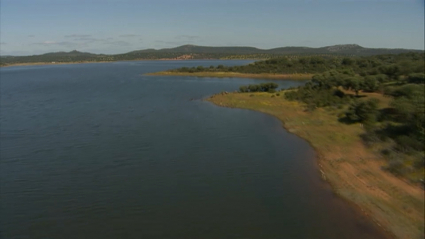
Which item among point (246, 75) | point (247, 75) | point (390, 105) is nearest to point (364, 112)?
point (390, 105)

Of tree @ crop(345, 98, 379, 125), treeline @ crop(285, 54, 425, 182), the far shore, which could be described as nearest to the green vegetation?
treeline @ crop(285, 54, 425, 182)

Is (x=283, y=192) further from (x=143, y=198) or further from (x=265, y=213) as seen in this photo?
(x=143, y=198)

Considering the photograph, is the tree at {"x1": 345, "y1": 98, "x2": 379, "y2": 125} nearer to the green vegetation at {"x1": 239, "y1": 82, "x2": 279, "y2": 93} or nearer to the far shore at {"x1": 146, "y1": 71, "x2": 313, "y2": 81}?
the green vegetation at {"x1": 239, "y1": 82, "x2": 279, "y2": 93}

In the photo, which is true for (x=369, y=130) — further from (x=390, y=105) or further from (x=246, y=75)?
(x=246, y=75)

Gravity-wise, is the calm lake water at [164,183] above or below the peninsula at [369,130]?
below

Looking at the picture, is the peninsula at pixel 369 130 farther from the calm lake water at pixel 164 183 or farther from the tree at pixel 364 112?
the calm lake water at pixel 164 183

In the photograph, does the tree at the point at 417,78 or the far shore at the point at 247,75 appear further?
the far shore at the point at 247,75

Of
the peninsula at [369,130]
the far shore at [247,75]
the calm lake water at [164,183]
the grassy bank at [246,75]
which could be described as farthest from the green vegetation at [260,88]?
the grassy bank at [246,75]

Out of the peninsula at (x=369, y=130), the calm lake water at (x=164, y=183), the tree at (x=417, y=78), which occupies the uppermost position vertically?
the tree at (x=417, y=78)
